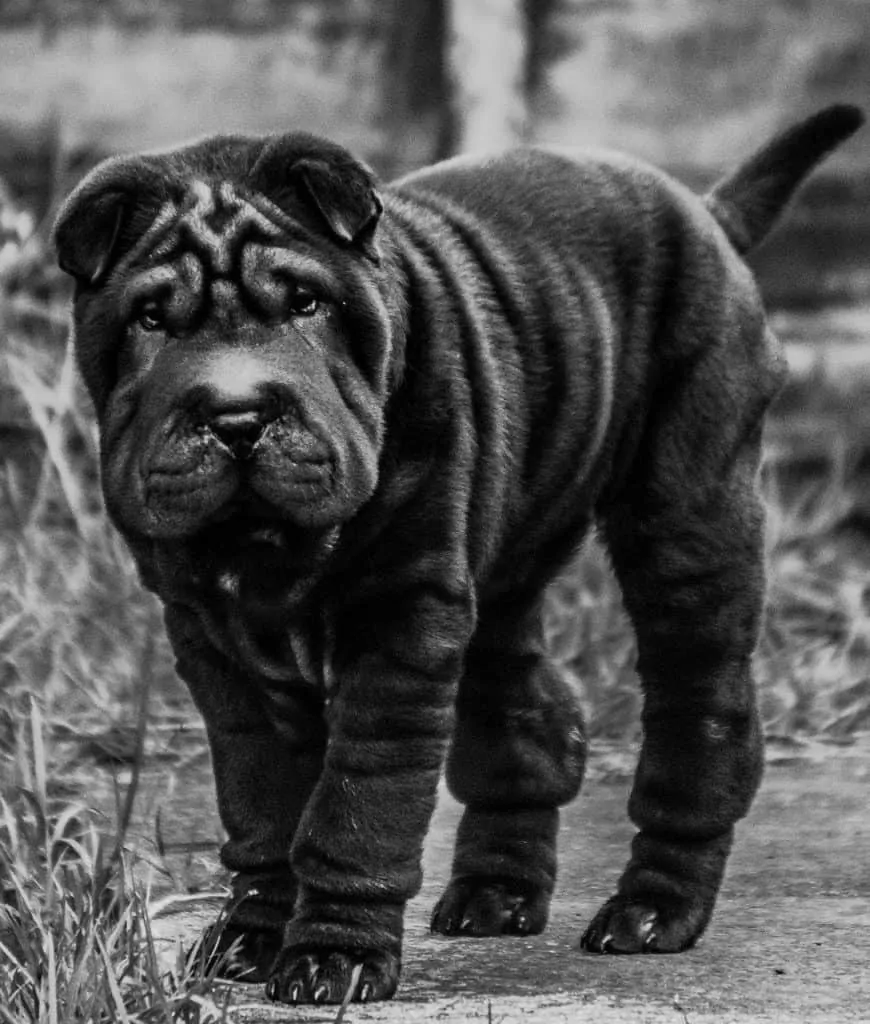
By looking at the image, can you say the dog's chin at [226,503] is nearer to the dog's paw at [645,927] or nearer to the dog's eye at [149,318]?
the dog's eye at [149,318]

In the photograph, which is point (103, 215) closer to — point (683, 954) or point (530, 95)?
point (683, 954)

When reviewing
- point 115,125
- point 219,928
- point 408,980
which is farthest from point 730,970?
point 115,125

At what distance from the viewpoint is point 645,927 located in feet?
12.0

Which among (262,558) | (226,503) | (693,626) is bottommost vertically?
(693,626)

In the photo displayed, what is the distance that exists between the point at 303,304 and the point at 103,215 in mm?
356

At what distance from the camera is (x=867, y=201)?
7.64m

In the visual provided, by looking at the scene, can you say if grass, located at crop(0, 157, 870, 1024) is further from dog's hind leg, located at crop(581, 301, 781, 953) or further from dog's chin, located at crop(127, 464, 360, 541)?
dog's hind leg, located at crop(581, 301, 781, 953)

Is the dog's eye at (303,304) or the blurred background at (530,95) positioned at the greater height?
the dog's eye at (303,304)

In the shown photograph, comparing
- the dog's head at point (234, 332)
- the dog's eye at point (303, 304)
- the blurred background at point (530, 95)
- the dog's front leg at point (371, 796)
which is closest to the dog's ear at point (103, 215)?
the dog's head at point (234, 332)

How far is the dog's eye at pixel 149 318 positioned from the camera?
10.3ft

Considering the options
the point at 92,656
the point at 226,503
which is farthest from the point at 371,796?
the point at 92,656

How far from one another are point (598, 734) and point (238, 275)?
2772 mm

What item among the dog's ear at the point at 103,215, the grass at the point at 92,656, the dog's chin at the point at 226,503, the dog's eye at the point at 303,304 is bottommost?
the grass at the point at 92,656

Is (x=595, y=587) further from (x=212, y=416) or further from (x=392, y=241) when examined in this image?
(x=212, y=416)
